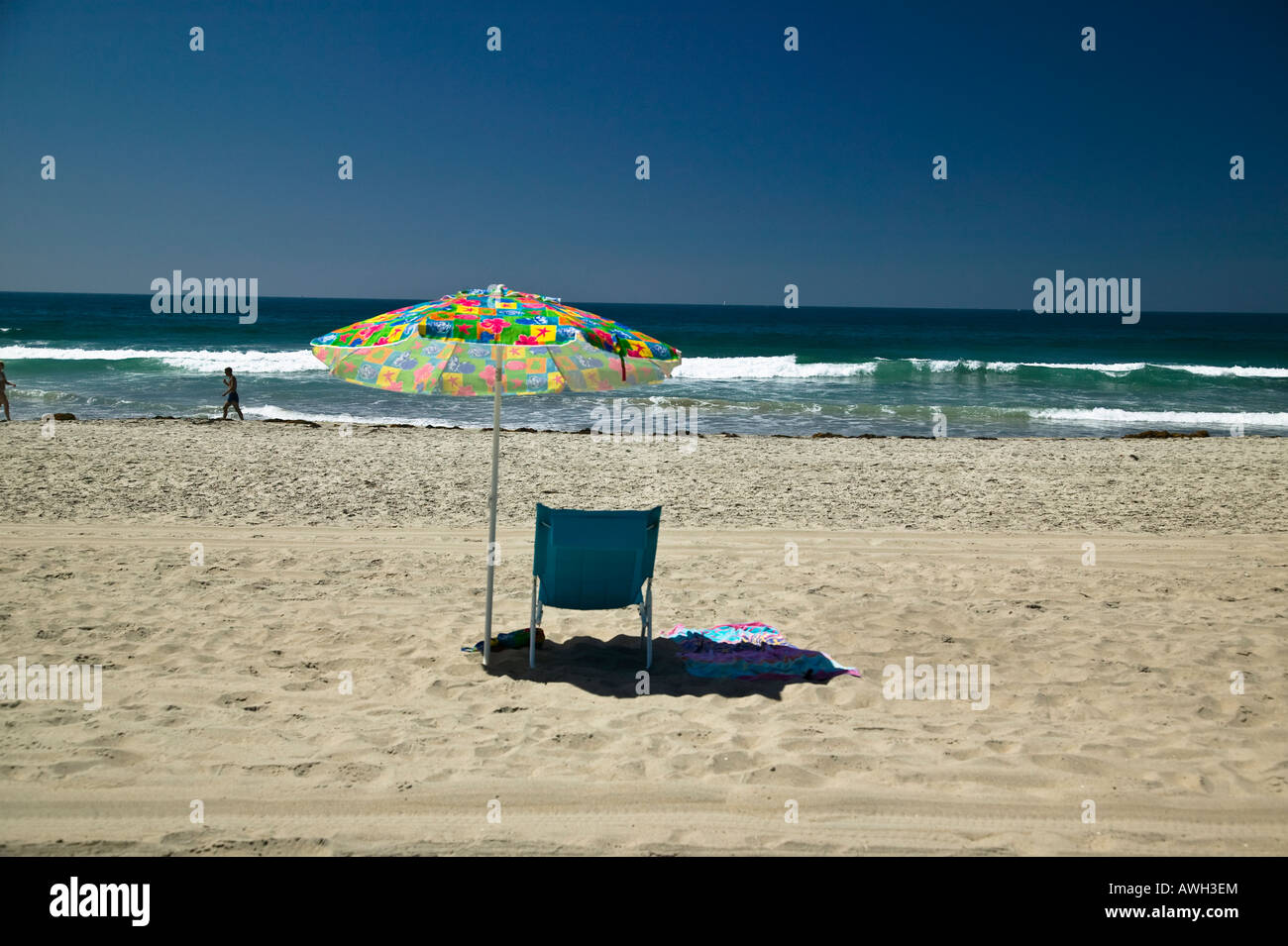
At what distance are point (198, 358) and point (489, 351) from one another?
3059 cm

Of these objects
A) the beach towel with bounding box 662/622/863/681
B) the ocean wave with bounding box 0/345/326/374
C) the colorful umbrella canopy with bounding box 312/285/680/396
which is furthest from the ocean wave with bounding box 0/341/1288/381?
the colorful umbrella canopy with bounding box 312/285/680/396

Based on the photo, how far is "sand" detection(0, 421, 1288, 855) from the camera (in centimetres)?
284

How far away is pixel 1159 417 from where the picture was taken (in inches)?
743

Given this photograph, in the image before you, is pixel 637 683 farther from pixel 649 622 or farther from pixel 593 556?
pixel 593 556

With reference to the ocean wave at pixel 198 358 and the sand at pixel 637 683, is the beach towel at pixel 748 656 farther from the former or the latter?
the ocean wave at pixel 198 358

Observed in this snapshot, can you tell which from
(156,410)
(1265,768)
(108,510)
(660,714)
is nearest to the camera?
(1265,768)

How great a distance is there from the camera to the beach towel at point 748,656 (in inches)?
164

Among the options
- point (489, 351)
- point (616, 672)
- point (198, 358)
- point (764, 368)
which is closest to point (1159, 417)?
point (764, 368)

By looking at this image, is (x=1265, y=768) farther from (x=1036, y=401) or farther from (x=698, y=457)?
(x=1036, y=401)

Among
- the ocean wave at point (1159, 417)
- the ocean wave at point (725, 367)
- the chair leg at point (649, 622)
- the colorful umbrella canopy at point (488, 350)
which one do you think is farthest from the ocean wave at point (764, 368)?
the colorful umbrella canopy at point (488, 350)

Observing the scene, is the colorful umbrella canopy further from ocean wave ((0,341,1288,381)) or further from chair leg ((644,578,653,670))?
ocean wave ((0,341,1288,381))
